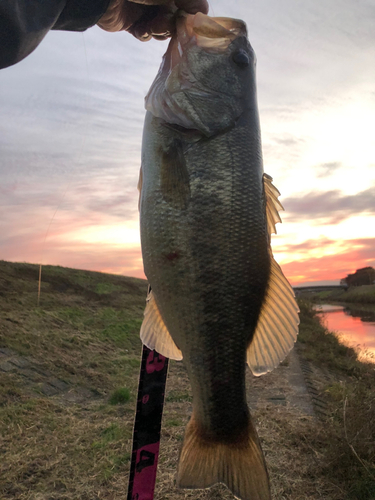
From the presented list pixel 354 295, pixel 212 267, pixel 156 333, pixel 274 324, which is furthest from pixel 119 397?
pixel 354 295

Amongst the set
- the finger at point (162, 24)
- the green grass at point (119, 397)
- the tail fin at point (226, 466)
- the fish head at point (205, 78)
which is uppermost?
the finger at point (162, 24)


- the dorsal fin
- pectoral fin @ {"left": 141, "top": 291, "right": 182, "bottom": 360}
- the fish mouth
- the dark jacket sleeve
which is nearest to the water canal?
the dorsal fin

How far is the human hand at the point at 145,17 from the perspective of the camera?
7.52 feet

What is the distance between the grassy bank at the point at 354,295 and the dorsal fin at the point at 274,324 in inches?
1544

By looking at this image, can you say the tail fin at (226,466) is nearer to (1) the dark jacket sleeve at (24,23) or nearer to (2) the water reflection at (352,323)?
(1) the dark jacket sleeve at (24,23)

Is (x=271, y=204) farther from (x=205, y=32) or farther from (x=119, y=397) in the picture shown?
(x=119, y=397)

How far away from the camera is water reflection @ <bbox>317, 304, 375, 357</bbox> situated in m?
19.0

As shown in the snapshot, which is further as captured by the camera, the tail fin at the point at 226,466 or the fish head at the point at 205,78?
the fish head at the point at 205,78

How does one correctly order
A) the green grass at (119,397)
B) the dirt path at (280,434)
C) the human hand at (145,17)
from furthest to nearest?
1. the green grass at (119,397)
2. the dirt path at (280,434)
3. the human hand at (145,17)

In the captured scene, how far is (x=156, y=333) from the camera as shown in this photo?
199cm

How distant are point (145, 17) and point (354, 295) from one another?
44.8m

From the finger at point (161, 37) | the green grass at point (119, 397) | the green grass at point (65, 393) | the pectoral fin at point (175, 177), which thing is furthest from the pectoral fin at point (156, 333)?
the green grass at point (119, 397)

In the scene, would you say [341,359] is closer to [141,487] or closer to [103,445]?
[103,445]

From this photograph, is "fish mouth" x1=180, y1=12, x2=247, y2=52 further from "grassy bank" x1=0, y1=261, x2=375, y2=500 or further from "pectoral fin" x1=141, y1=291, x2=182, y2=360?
"grassy bank" x1=0, y1=261, x2=375, y2=500
